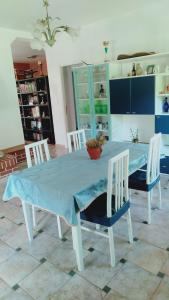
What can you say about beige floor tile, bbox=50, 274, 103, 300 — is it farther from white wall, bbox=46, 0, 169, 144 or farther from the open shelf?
the open shelf

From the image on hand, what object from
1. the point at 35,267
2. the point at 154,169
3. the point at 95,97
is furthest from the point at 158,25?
the point at 35,267

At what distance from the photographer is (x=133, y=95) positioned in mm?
3922

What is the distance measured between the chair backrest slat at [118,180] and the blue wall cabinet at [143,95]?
6.68 feet

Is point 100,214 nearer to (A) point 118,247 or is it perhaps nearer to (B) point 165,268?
(A) point 118,247

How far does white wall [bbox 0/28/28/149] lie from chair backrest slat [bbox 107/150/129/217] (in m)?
3.45

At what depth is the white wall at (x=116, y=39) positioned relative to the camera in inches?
150

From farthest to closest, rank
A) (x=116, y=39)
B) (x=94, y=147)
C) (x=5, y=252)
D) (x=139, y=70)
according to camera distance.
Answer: (x=116, y=39) → (x=139, y=70) → (x=94, y=147) → (x=5, y=252)

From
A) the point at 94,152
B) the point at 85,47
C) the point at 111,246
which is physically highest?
the point at 85,47

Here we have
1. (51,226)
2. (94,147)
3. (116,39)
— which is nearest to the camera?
(94,147)

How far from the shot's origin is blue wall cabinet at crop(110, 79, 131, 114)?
3998mm

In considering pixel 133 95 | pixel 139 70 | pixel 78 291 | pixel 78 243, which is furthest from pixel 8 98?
pixel 78 291

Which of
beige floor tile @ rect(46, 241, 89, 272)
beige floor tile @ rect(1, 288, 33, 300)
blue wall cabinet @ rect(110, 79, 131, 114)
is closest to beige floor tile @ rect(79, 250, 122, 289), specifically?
beige floor tile @ rect(46, 241, 89, 272)

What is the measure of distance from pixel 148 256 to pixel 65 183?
3.35 ft

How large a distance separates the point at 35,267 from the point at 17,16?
3892 millimetres
